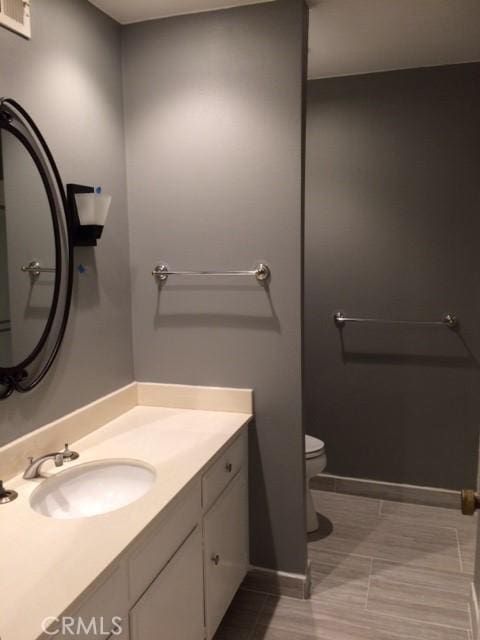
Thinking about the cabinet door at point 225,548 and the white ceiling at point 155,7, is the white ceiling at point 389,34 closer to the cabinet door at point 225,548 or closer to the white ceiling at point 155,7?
the white ceiling at point 155,7

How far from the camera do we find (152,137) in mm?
2258

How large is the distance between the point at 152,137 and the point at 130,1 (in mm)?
500

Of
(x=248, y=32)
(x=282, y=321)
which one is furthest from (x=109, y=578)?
(x=248, y=32)

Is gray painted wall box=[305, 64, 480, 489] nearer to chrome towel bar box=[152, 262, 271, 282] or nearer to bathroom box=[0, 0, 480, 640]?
bathroom box=[0, 0, 480, 640]

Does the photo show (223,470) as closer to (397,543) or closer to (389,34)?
(397,543)

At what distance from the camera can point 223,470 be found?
196 centimetres

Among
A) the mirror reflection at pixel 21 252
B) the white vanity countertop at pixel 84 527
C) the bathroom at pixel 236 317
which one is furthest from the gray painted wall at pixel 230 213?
the mirror reflection at pixel 21 252

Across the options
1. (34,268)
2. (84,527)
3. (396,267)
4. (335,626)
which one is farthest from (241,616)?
(396,267)

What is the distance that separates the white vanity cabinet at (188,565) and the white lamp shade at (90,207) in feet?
3.16

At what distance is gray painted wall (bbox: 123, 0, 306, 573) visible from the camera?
209 centimetres

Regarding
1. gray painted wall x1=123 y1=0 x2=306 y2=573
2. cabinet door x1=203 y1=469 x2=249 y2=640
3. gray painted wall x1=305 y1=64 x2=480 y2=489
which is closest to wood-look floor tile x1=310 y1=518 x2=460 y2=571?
gray painted wall x1=305 y1=64 x2=480 y2=489

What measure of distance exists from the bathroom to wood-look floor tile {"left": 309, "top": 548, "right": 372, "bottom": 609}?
1cm

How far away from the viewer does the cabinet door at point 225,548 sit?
6.05 ft

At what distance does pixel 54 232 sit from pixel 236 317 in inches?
31.4
